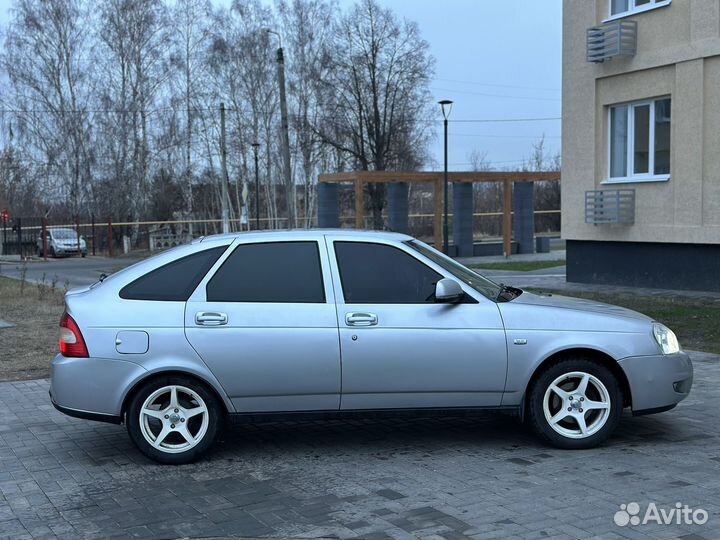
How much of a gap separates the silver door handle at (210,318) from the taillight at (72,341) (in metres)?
0.80

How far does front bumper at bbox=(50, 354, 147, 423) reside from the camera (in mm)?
5957

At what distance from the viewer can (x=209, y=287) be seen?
6176mm

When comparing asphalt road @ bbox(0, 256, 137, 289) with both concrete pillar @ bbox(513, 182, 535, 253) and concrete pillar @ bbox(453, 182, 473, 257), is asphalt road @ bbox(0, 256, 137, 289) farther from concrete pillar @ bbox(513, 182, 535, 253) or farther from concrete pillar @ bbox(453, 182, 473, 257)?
concrete pillar @ bbox(513, 182, 535, 253)

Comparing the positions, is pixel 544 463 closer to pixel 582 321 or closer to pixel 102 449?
pixel 582 321

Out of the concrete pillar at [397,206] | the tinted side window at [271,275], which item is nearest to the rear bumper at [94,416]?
the tinted side window at [271,275]

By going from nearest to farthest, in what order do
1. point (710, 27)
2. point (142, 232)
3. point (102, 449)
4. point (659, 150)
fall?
point (102, 449), point (710, 27), point (659, 150), point (142, 232)

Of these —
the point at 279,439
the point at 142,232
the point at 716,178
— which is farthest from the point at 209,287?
the point at 142,232

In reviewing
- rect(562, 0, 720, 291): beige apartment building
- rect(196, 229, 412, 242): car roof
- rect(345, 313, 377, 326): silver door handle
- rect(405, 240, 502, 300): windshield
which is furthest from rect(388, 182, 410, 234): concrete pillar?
rect(345, 313, 377, 326): silver door handle

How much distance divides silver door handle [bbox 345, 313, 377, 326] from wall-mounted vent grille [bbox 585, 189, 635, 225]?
13.3m

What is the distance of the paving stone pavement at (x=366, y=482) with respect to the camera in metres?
4.83

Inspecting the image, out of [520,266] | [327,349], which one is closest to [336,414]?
[327,349]

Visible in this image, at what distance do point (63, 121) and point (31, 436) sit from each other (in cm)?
4626

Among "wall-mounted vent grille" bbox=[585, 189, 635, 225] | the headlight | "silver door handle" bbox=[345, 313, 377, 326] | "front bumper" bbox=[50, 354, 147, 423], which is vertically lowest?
"front bumper" bbox=[50, 354, 147, 423]

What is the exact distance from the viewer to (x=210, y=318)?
238 inches
